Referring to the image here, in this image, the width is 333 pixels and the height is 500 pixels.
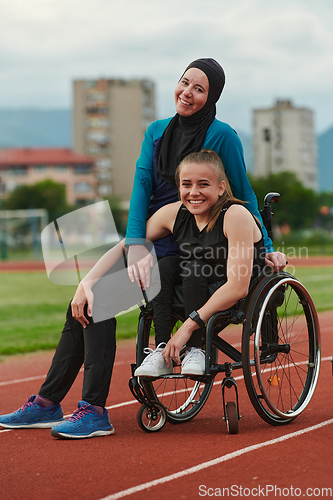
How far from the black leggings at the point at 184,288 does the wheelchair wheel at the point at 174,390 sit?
134mm

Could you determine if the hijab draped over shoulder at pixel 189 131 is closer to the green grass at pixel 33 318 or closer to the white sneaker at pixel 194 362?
the white sneaker at pixel 194 362

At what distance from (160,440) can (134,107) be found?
91450 mm

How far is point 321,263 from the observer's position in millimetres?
25000

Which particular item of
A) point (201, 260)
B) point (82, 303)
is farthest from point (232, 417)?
point (82, 303)

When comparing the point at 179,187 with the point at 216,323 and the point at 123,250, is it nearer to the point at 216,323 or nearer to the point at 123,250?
the point at 123,250

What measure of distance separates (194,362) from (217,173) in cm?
92

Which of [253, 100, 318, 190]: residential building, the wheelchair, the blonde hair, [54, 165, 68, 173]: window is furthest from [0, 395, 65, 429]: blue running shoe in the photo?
[253, 100, 318, 190]: residential building

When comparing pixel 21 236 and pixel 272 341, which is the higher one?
pixel 272 341

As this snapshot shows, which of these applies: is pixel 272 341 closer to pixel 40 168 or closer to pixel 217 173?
pixel 217 173

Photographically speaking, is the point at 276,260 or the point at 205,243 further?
the point at 276,260

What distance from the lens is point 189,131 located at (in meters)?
3.29

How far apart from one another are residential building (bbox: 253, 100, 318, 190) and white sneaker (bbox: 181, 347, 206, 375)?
10711cm

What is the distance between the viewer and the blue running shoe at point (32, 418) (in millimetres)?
3488

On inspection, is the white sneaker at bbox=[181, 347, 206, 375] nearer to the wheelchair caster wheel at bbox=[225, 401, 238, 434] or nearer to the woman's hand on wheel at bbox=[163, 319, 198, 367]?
the woman's hand on wheel at bbox=[163, 319, 198, 367]
